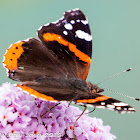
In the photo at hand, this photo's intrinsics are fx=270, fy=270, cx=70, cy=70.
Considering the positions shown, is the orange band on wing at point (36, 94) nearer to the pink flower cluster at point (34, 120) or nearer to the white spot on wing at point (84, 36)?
the pink flower cluster at point (34, 120)

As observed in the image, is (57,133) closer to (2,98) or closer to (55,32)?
(2,98)

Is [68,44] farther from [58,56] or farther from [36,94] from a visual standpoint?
[36,94]

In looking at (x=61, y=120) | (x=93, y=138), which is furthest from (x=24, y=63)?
(x=93, y=138)

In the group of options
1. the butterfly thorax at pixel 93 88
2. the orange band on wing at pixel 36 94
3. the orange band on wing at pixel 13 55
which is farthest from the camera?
the orange band on wing at pixel 13 55

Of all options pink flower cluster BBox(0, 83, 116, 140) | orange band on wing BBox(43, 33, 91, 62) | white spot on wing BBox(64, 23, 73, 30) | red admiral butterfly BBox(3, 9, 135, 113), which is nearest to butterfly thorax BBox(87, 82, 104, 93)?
red admiral butterfly BBox(3, 9, 135, 113)

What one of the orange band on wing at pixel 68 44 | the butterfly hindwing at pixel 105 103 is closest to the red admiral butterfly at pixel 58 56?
the orange band on wing at pixel 68 44

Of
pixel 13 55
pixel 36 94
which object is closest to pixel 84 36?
pixel 13 55
